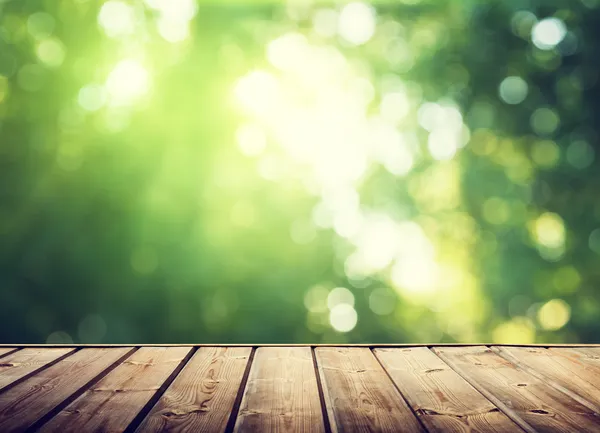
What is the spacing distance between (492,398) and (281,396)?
0.48 meters

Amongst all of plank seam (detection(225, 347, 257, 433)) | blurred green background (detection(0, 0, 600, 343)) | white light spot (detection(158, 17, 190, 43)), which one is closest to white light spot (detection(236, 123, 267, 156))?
blurred green background (detection(0, 0, 600, 343))

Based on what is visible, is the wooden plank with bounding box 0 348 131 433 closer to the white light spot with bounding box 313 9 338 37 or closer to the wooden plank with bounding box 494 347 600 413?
the wooden plank with bounding box 494 347 600 413

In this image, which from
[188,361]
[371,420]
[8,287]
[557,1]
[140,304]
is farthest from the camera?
[557,1]

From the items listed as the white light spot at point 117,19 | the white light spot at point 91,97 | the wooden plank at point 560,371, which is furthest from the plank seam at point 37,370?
the white light spot at point 117,19

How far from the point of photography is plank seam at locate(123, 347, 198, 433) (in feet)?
3.90

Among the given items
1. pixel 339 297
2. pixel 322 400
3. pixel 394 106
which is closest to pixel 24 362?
pixel 322 400

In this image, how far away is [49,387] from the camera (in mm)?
1456

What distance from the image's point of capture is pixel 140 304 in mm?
8891

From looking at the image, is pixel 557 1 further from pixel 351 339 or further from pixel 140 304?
pixel 140 304

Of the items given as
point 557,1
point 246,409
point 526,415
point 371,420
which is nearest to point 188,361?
point 246,409

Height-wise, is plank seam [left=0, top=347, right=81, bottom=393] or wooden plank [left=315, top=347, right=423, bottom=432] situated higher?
plank seam [left=0, top=347, right=81, bottom=393]

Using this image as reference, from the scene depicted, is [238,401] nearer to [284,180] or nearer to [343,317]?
[343,317]

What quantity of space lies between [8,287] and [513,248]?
23.9 feet

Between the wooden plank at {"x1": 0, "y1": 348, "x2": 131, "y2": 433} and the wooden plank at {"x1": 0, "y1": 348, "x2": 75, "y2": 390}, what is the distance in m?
0.04
